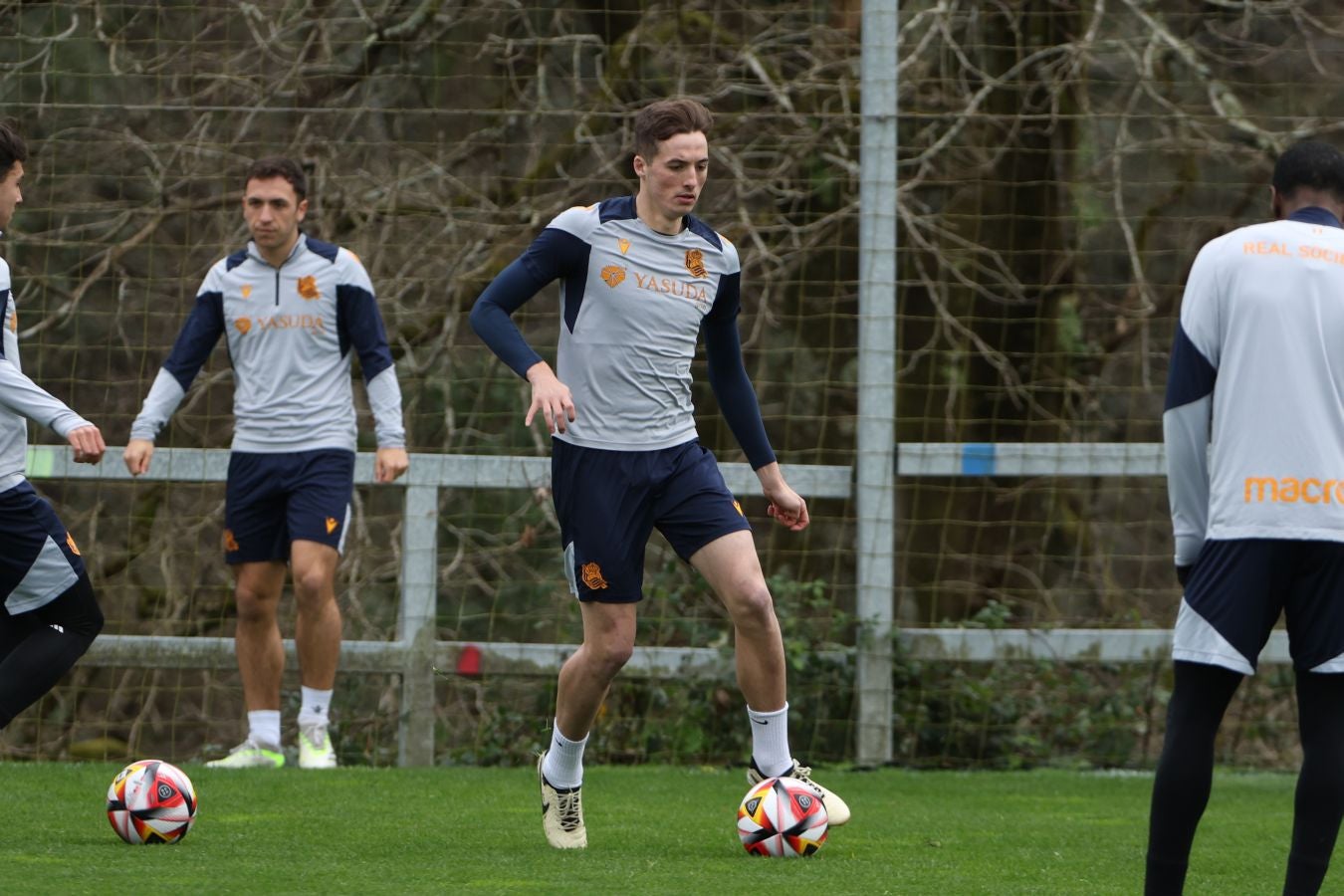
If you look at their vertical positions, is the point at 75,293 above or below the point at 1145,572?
above

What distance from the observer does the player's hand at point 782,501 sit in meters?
5.07

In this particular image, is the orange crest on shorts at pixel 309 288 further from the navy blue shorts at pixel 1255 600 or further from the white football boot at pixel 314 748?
the navy blue shorts at pixel 1255 600

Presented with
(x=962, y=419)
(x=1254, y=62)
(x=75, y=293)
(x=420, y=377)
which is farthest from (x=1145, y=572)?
(x=75, y=293)

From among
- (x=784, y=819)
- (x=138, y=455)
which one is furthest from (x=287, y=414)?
(x=784, y=819)

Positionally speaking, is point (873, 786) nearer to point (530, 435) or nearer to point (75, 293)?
point (530, 435)

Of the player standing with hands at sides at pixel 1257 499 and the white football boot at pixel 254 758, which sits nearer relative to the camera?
the player standing with hands at sides at pixel 1257 499

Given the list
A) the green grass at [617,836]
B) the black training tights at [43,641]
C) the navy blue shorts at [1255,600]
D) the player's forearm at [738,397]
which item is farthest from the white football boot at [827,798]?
the black training tights at [43,641]

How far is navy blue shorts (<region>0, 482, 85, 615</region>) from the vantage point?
4809 millimetres

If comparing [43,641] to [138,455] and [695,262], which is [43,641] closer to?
[138,455]

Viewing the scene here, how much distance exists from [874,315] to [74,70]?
11.4 ft

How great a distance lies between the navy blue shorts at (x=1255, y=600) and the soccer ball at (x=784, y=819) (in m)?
1.45

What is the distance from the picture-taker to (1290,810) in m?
6.37

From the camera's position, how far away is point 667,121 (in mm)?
4812

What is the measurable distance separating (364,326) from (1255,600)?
4040 millimetres
